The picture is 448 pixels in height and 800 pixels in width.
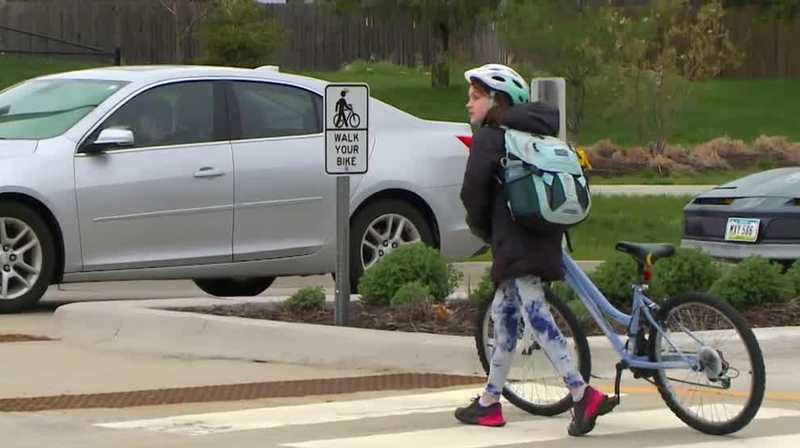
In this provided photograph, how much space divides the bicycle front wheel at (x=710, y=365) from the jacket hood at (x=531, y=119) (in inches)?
37.6

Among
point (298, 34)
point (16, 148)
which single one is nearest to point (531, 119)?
point (16, 148)

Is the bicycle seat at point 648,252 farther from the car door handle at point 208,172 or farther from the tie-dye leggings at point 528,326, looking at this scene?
the car door handle at point 208,172

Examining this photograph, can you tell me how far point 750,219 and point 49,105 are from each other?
5.12m

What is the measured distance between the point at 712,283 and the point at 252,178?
336 centimetres

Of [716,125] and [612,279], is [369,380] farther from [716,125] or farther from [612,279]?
[716,125]

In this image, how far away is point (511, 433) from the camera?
8.30 metres

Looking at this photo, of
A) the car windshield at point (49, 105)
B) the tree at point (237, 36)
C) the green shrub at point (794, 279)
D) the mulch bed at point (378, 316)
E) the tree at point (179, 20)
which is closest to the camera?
the mulch bed at point (378, 316)

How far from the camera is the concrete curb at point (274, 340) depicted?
33.0 ft

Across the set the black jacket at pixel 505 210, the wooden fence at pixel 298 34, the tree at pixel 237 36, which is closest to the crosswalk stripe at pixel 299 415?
the black jacket at pixel 505 210

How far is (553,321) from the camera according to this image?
8234 millimetres

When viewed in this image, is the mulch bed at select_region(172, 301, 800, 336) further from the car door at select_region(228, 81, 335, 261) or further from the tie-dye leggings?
the tie-dye leggings

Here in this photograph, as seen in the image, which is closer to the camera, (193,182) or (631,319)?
(631,319)

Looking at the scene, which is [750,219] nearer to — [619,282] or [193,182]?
[619,282]

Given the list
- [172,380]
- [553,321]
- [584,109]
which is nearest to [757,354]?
[553,321]
